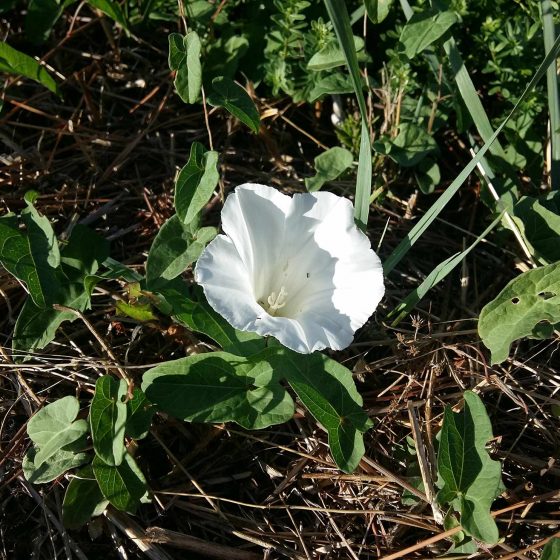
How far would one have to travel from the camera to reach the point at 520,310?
109 inches

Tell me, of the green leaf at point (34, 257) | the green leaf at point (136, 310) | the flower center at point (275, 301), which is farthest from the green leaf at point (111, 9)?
the flower center at point (275, 301)

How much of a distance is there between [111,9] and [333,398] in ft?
6.46

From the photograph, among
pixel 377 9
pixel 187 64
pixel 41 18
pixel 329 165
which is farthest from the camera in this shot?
pixel 41 18

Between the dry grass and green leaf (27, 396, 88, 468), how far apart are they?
20cm

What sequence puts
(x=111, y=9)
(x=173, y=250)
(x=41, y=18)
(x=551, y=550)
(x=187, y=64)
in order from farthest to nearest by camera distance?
(x=41, y=18), (x=111, y=9), (x=187, y=64), (x=173, y=250), (x=551, y=550)

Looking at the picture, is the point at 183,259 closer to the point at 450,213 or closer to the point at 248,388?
the point at 248,388

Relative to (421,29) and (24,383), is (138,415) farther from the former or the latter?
(421,29)

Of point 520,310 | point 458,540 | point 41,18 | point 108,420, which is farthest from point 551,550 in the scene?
point 41,18

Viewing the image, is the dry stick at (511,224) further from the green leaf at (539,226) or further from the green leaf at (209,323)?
the green leaf at (209,323)

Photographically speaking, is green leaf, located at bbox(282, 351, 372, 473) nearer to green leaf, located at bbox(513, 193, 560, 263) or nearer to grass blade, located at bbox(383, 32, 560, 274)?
grass blade, located at bbox(383, 32, 560, 274)

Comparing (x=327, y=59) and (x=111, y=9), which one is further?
(x=111, y=9)

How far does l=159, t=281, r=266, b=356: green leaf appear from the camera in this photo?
2.62 meters

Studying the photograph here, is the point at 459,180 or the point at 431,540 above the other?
the point at 459,180

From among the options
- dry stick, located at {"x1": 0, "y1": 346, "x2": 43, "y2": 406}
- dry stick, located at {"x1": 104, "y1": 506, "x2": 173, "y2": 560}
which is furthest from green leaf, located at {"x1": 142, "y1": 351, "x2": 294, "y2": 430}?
dry stick, located at {"x1": 0, "y1": 346, "x2": 43, "y2": 406}
